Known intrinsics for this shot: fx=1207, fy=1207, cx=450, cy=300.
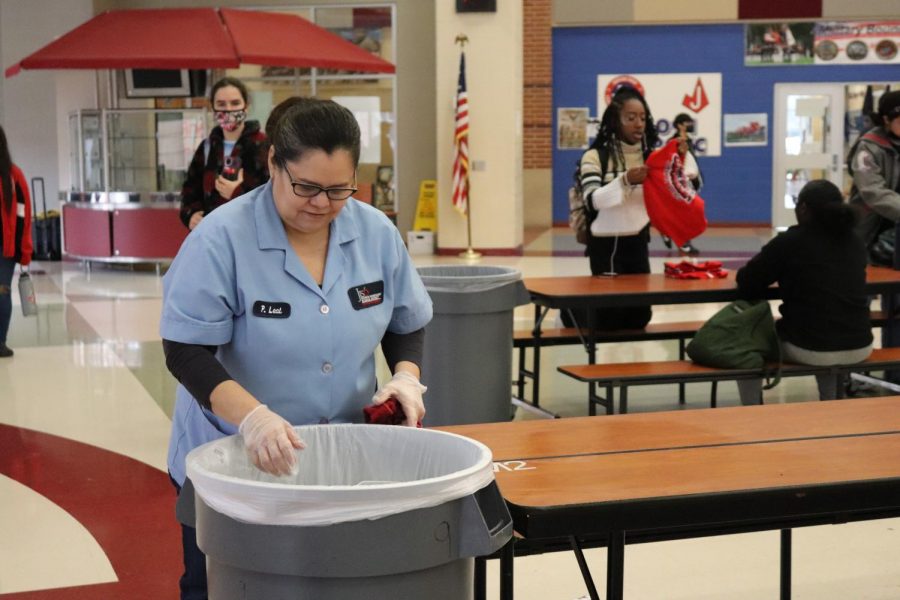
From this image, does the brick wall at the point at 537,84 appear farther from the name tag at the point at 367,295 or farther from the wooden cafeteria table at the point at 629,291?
the name tag at the point at 367,295

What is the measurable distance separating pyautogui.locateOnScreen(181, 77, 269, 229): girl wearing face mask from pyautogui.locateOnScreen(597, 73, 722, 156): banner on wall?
47.1 feet

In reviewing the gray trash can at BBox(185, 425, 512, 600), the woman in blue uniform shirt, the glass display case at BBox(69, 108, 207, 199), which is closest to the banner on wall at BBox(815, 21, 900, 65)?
the glass display case at BBox(69, 108, 207, 199)

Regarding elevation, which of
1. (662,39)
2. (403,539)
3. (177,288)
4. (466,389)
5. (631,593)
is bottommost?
(631,593)

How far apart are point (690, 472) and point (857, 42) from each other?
18019mm

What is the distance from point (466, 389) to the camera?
5.30 metres

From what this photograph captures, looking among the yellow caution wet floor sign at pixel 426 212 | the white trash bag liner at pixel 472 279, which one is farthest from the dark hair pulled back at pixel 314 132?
the yellow caution wet floor sign at pixel 426 212

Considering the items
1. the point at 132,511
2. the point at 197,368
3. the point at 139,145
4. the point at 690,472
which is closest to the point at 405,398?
the point at 197,368

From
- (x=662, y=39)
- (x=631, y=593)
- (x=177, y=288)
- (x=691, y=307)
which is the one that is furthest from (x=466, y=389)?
(x=662, y=39)

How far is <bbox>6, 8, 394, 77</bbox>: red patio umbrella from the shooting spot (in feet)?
41.1

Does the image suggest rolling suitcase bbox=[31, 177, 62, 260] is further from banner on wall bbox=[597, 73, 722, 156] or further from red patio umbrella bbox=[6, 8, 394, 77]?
banner on wall bbox=[597, 73, 722, 156]

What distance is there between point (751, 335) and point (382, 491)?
407 cm

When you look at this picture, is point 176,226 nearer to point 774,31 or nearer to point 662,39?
point 662,39

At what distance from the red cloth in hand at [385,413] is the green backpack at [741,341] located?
3.46 metres

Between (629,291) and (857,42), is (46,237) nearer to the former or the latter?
(629,291)
